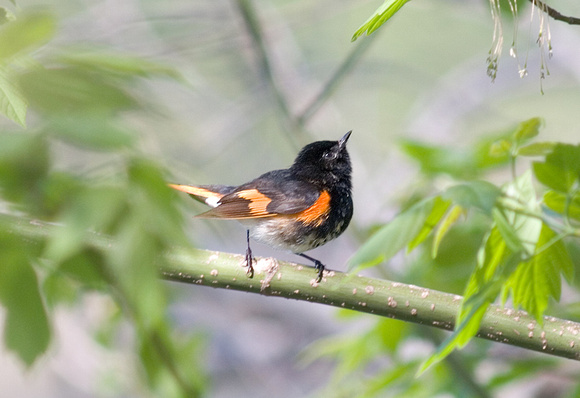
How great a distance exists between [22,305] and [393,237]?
747 millimetres

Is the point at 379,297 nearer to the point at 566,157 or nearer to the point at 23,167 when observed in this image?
the point at 566,157

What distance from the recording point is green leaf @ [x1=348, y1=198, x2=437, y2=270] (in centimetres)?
122

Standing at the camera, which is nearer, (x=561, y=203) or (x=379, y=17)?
(x=379, y=17)

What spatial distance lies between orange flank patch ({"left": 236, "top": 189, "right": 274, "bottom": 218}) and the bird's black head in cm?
18

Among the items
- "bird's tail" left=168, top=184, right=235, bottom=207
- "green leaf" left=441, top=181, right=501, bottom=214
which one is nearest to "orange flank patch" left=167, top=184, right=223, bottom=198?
"bird's tail" left=168, top=184, right=235, bottom=207

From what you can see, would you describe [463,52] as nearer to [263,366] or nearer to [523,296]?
[263,366]

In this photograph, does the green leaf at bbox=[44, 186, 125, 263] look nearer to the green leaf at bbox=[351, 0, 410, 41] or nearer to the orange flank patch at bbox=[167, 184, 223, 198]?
the orange flank patch at bbox=[167, 184, 223, 198]

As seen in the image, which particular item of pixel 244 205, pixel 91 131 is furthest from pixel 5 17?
pixel 244 205

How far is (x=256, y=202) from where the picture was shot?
191cm

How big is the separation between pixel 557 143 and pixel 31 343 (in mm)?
1144

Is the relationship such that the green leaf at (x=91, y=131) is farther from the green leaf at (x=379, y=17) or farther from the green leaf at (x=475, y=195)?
the green leaf at (x=475, y=195)

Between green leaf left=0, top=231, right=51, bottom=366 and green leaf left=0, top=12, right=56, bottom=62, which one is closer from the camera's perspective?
green leaf left=0, top=12, right=56, bottom=62

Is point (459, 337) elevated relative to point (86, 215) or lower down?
lower down

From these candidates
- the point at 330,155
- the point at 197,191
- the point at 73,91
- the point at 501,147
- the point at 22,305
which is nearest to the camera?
the point at 73,91
